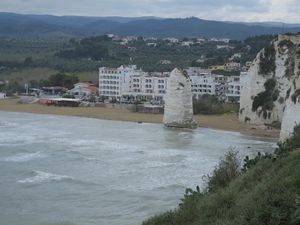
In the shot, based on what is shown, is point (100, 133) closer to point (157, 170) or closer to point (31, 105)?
point (157, 170)

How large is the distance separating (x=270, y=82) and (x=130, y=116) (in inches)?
548

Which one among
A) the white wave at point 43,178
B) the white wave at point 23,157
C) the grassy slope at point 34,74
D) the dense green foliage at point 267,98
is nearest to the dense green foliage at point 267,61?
the dense green foliage at point 267,98

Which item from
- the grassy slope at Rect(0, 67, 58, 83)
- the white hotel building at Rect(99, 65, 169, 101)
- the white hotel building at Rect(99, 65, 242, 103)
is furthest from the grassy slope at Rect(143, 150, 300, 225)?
the grassy slope at Rect(0, 67, 58, 83)

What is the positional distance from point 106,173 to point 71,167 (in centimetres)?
234

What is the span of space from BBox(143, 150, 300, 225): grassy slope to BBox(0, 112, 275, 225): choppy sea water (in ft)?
24.8

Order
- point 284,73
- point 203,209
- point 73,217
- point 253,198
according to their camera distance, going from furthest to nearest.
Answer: point 284,73 → point 73,217 → point 203,209 → point 253,198

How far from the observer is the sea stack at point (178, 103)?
170ft

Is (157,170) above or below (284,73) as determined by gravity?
below

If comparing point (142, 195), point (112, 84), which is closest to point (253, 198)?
point (142, 195)

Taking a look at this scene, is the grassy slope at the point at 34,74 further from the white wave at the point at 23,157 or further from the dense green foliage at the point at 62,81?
the white wave at the point at 23,157

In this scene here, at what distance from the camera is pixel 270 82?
51531 millimetres

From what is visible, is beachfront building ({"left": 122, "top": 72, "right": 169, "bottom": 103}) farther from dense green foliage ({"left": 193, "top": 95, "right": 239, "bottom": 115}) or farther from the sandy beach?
dense green foliage ({"left": 193, "top": 95, "right": 239, "bottom": 115})

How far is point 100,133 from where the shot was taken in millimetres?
46406

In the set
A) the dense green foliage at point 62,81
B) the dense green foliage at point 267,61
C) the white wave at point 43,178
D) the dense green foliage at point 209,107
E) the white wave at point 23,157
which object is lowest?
the white wave at point 23,157
